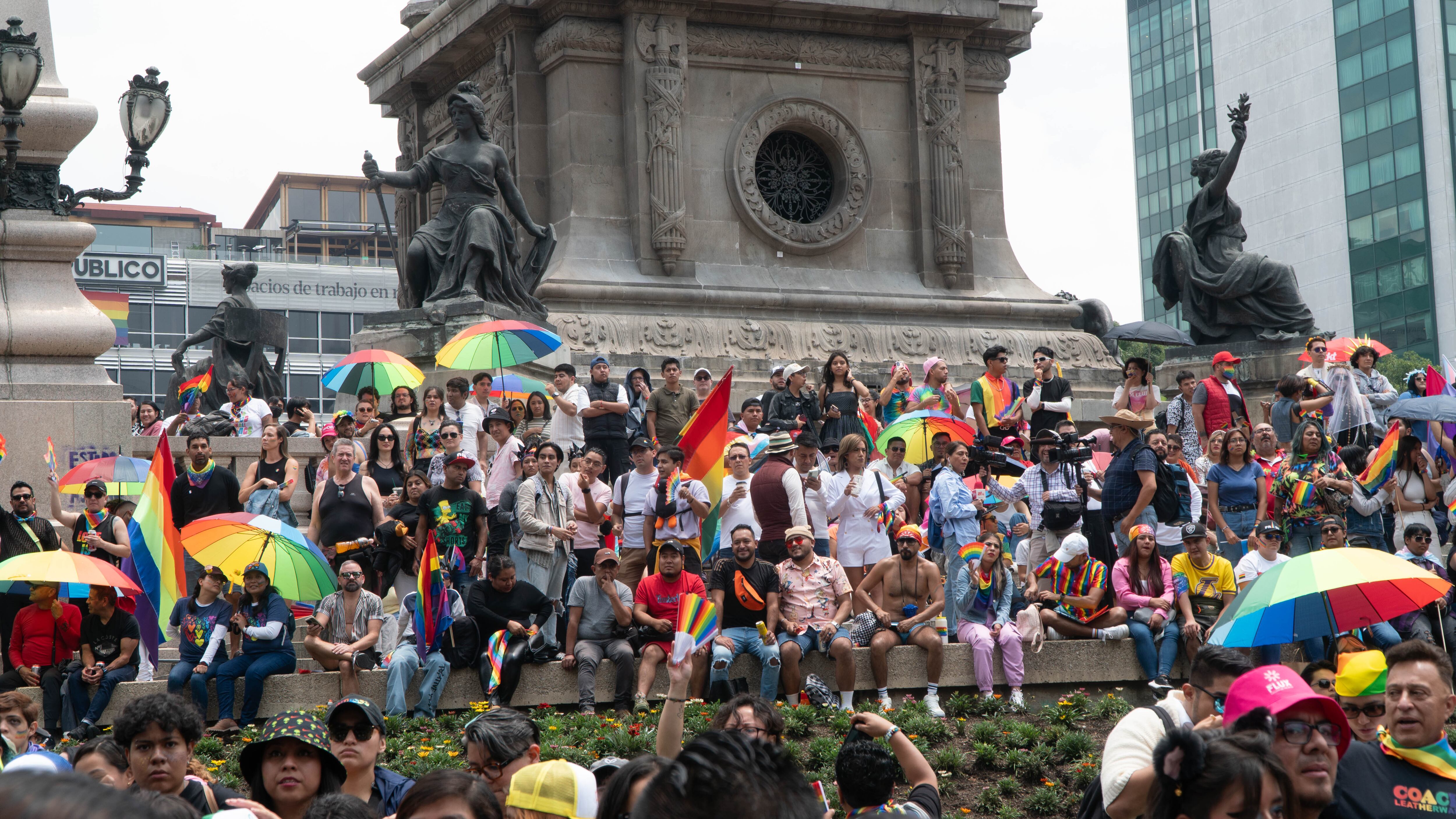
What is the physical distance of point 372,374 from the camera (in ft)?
54.8

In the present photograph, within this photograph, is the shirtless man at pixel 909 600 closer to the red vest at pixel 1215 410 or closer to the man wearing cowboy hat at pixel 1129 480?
the man wearing cowboy hat at pixel 1129 480

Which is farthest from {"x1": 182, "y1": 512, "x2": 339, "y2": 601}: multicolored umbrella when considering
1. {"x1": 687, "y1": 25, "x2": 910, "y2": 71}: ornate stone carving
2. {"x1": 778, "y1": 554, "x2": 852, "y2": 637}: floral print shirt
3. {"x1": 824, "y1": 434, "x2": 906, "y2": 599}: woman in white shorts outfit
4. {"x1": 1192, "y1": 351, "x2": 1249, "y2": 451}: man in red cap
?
{"x1": 687, "y1": 25, "x2": 910, "y2": 71}: ornate stone carving

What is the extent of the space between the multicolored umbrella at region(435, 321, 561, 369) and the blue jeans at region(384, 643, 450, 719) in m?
5.01

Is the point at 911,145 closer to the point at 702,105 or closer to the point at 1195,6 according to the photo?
the point at 702,105

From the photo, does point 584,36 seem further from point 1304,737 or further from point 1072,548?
point 1304,737

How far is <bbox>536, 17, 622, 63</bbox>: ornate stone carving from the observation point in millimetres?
22500

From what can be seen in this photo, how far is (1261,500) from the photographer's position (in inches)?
564

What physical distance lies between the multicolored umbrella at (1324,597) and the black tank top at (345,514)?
6.82 m

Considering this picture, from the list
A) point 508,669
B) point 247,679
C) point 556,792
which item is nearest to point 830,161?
point 508,669

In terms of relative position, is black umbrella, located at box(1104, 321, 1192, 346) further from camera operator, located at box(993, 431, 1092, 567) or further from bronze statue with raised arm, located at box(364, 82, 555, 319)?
camera operator, located at box(993, 431, 1092, 567)

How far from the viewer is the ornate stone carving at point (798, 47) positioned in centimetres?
2330

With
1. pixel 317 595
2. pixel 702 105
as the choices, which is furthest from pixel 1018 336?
pixel 317 595

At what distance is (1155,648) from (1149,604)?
14.4 inches

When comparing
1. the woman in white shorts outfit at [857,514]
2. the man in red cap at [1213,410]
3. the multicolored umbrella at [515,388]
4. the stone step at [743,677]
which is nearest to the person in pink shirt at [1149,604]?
the stone step at [743,677]
